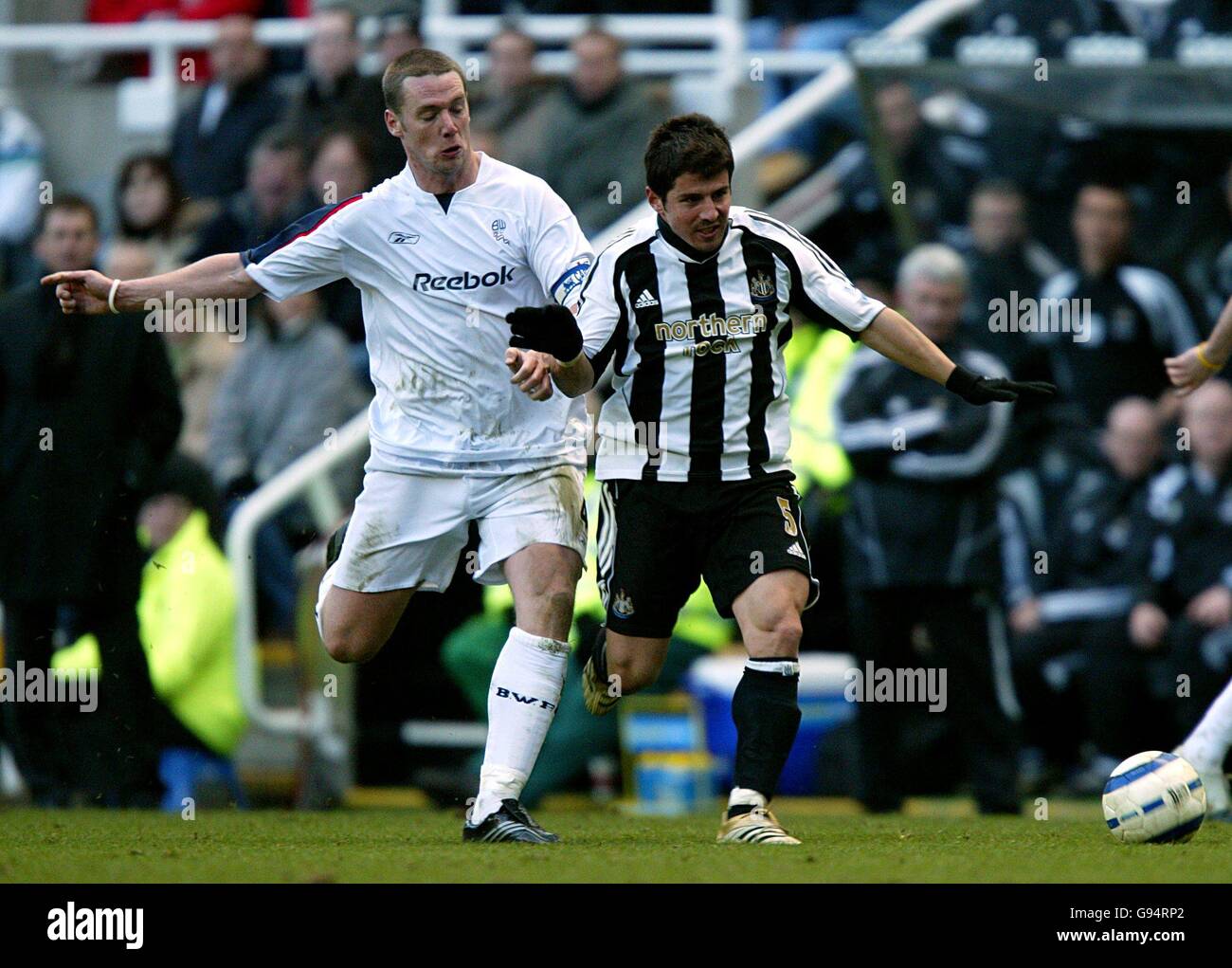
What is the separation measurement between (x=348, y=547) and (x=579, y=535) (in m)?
0.78

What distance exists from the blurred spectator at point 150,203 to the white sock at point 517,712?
5.30 meters

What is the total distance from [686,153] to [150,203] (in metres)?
5.54

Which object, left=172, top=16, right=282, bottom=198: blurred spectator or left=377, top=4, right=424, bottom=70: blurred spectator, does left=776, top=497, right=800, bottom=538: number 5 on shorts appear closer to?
left=377, top=4, right=424, bottom=70: blurred spectator

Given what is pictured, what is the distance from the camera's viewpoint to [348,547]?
7.31 meters

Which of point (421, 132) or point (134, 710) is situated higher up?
point (421, 132)

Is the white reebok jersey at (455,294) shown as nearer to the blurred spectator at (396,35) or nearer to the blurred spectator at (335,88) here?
the blurred spectator at (335,88)

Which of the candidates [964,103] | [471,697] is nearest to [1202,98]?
[964,103]

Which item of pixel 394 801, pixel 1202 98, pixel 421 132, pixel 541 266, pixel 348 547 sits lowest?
pixel 394 801

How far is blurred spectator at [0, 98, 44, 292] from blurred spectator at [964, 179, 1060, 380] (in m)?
5.24

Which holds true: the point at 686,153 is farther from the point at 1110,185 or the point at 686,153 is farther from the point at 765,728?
the point at 1110,185

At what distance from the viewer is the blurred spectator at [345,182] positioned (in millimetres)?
11164

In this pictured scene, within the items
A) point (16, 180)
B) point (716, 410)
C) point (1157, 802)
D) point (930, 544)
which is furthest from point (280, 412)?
point (1157, 802)

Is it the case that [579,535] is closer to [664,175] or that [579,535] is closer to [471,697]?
[664,175]

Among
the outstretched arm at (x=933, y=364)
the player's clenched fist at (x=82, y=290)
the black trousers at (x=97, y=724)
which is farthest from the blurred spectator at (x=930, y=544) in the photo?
the player's clenched fist at (x=82, y=290)
